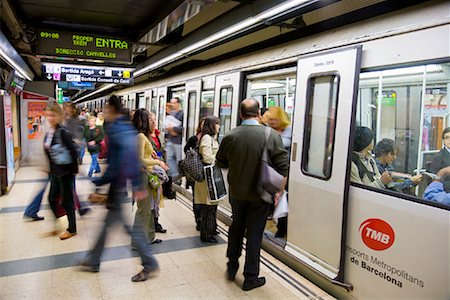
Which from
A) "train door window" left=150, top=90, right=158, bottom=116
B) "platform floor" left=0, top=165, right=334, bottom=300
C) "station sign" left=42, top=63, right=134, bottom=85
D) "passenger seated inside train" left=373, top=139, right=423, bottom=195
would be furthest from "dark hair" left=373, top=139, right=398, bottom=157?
"station sign" left=42, top=63, right=134, bottom=85

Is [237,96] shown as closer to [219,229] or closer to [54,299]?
[219,229]

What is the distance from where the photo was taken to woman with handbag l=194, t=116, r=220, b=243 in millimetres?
3887

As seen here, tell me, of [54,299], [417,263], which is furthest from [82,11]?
[417,263]

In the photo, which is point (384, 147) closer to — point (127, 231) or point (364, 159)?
point (364, 159)

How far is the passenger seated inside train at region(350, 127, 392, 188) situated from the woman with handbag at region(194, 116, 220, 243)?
1551 millimetres

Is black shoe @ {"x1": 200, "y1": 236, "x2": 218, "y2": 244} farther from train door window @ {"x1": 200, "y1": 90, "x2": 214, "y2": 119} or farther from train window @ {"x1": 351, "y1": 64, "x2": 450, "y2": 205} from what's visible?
train door window @ {"x1": 200, "y1": 90, "x2": 214, "y2": 119}

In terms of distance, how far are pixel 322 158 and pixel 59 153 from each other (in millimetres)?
2692

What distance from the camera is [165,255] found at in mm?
3678

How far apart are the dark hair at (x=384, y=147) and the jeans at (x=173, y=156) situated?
3119 mm

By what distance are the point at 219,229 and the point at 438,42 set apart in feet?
10.7

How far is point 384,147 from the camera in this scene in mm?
2965

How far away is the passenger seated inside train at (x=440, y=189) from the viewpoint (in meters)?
2.33

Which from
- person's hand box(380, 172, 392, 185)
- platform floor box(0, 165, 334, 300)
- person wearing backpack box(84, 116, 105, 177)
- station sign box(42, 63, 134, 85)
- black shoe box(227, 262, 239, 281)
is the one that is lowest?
platform floor box(0, 165, 334, 300)

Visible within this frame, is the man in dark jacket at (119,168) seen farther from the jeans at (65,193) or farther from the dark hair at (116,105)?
the jeans at (65,193)
